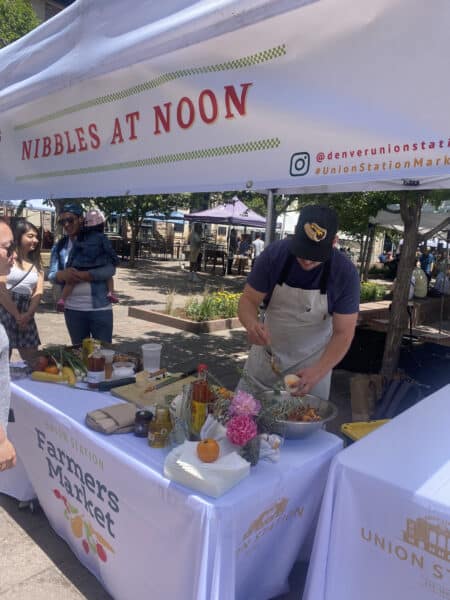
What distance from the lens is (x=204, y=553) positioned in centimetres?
140

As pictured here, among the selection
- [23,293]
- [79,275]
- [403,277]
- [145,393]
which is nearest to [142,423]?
[145,393]

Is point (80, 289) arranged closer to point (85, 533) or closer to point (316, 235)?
point (85, 533)

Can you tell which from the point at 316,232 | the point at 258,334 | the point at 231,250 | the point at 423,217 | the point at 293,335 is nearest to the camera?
the point at 316,232

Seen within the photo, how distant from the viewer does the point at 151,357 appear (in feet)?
8.65

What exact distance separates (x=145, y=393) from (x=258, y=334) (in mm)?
648

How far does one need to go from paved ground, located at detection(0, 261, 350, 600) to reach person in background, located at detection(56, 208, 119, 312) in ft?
4.24

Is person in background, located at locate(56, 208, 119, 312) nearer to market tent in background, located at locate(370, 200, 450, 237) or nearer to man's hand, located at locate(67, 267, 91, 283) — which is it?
man's hand, located at locate(67, 267, 91, 283)

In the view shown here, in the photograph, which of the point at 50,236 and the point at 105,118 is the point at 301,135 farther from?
the point at 50,236

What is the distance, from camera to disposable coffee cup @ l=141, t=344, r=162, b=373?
2621 millimetres

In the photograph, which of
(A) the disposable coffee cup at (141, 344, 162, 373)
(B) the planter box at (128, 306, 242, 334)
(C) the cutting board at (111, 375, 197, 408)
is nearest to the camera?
(C) the cutting board at (111, 375, 197, 408)

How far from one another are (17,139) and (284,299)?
83.0 inches

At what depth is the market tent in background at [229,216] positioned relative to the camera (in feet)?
44.8

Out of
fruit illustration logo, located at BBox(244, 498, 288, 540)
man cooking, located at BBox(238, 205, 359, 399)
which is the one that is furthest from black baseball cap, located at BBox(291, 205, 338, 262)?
fruit illustration logo, located at BBox(244, 498, 288, 540)

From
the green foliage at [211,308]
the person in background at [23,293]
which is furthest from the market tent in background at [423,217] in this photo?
the person in background at [23,293]
